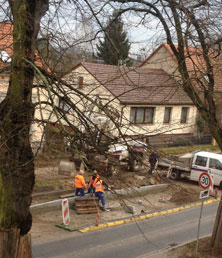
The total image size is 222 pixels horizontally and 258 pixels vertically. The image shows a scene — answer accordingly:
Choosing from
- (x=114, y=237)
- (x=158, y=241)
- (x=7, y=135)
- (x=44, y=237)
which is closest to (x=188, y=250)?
(x=158, y=241)

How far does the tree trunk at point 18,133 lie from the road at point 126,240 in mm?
4503

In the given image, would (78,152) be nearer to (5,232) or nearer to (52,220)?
(5,232)

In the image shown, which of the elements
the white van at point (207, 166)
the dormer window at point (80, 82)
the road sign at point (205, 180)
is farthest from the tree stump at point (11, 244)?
the white van at point (207, 166)

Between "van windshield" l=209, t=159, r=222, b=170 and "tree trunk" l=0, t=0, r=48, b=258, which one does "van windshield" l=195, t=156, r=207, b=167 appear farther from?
"tree trunk" l=0, t=0, r=48, b=258

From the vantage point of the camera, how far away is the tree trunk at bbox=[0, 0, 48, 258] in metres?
5.97

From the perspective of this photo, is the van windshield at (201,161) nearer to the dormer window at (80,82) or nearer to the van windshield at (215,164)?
the van windshield at (215,164)

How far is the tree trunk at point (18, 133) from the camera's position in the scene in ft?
19.6

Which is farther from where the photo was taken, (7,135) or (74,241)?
(74,241)

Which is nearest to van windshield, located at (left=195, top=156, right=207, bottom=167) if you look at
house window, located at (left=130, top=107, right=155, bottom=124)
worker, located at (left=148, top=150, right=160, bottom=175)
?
house window, located at (left=130, top=107, right=155, bottom=124)

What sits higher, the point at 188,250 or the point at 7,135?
the point at 7,135

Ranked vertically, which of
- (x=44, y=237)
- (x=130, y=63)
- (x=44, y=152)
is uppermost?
(x=130, y=63)

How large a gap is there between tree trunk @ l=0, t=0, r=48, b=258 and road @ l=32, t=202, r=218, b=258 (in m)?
4.50

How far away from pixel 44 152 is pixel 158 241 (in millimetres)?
7557

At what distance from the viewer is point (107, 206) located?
15930 millimetres
